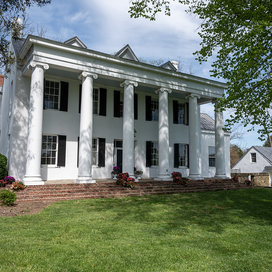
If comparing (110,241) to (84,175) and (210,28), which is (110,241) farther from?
(210,28)

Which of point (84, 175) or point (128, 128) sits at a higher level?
point (128, 128)

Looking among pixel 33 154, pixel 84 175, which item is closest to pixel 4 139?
pixel 33 154

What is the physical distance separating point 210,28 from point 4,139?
544 inches

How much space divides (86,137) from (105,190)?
2.89m

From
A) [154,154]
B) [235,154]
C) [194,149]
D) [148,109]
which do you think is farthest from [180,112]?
[235,154]

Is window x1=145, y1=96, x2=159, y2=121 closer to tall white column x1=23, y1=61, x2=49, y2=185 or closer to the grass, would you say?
tall white column x1=23, y1=61, x2=49, y2=185

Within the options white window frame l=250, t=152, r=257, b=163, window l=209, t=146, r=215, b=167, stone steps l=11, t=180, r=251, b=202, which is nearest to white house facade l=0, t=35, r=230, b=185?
stone steps l=11, t=180, r=251, b=202

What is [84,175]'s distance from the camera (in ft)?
44.5

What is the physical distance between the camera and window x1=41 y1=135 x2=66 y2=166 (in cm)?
1549

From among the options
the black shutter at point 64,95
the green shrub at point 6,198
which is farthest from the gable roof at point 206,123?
the green shrub at point 6,198

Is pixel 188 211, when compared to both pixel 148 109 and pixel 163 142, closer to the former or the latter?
pixel 163 142

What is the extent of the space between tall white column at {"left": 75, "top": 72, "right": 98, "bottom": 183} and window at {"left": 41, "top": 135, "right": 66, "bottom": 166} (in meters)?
2.43

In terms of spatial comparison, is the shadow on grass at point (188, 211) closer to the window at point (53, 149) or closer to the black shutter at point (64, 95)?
the window at point (53, 149)

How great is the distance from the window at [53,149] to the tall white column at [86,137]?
2.43m
